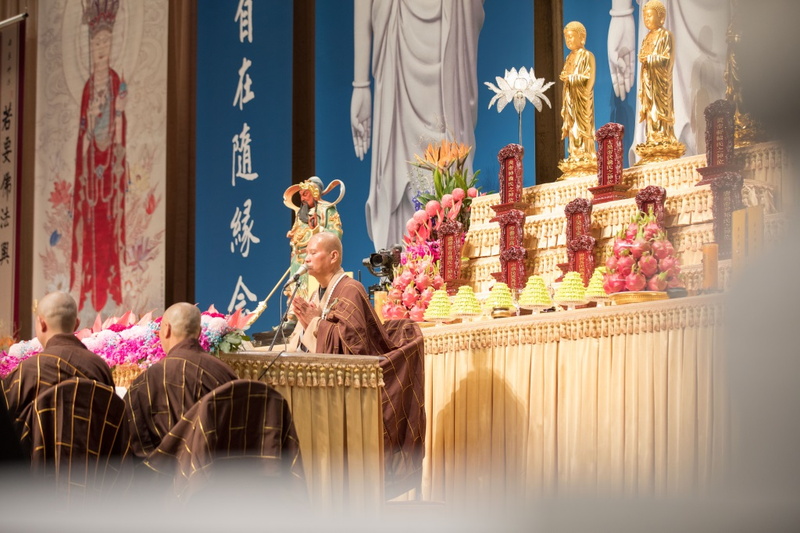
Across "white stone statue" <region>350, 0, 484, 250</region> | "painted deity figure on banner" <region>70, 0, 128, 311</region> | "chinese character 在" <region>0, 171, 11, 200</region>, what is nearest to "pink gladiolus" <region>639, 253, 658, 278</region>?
"white stone statue" <region>350, 0, 484, 250</region>

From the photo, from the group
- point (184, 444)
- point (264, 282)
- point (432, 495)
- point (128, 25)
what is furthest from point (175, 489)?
point (128, 25)

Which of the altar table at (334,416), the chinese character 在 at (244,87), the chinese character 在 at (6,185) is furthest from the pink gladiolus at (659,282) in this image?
the chinese character 在 at (6,185)

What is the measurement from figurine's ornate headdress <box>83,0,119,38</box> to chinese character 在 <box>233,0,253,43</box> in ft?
5.37

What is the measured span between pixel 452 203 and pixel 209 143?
3212 millimetres

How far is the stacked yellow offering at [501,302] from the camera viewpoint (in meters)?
4.17

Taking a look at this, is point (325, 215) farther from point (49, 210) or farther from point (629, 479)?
point (49, 210)

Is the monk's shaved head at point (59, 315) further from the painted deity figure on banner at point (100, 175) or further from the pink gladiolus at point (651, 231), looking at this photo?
the painted deity figure on banner at point (100, 175)

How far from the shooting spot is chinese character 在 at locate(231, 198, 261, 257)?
723 centimetres

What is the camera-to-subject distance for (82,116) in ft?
28.9

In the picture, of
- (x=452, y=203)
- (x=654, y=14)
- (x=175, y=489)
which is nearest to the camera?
(x=175, y=489)

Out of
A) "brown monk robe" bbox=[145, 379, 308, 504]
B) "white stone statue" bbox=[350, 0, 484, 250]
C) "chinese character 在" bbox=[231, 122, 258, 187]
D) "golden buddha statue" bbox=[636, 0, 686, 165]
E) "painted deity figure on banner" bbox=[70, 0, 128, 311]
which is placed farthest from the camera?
"painted deity figure on banner" bbox=[70, 0, 128, 311]

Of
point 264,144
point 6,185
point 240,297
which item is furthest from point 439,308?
point 6,185

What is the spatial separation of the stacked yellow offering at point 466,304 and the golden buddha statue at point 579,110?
2.72 ft

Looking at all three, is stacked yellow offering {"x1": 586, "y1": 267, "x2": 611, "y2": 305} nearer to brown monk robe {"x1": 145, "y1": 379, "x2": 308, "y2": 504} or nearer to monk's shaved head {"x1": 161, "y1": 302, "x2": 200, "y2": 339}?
monk's shaved head {"x1": 161, "y1": 302, "x2": 200, "y2": 339}
